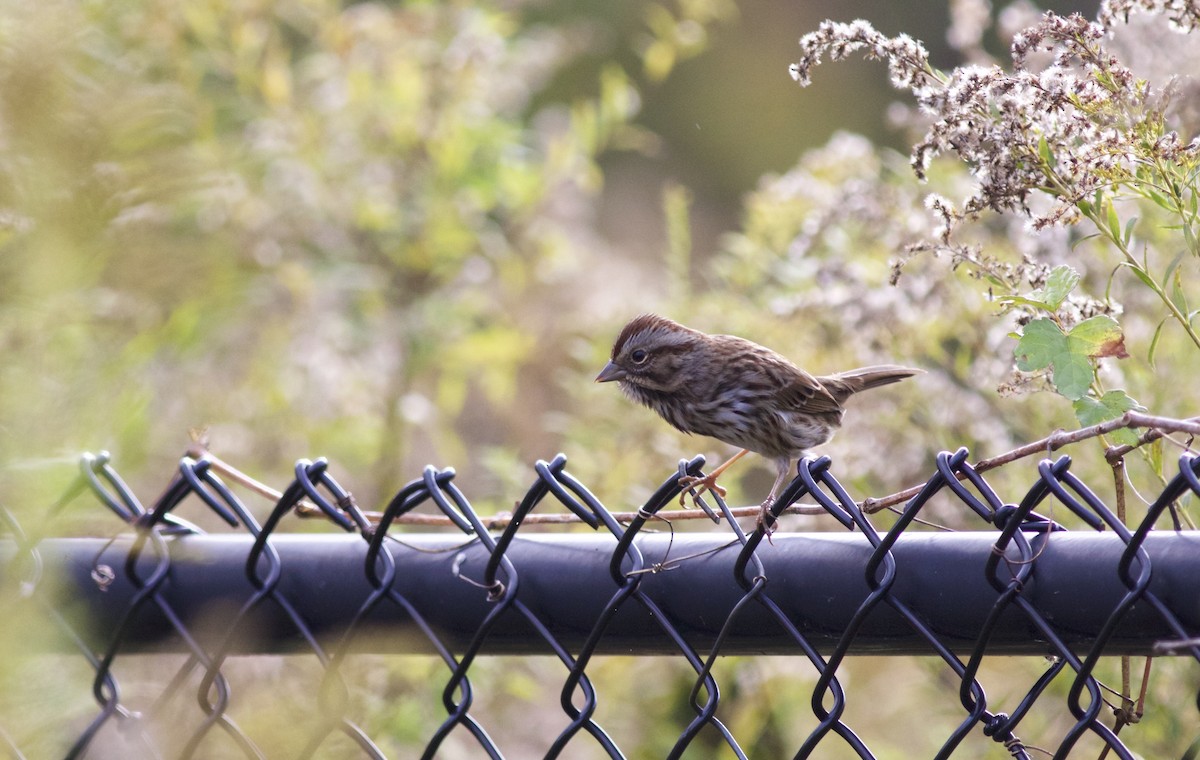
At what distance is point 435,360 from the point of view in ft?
12.9

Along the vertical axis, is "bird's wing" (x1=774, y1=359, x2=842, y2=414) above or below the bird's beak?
above

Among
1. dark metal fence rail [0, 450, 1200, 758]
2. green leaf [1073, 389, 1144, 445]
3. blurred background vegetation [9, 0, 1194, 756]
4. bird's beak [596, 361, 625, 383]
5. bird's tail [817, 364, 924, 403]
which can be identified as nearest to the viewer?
blurred background vegetation [9, 0, 1194, 756]

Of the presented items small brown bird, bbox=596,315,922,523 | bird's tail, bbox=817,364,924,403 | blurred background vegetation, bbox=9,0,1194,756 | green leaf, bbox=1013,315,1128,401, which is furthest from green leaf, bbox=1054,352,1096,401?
small brown bird, bbox=596,315,922,523

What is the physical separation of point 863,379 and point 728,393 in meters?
0.36

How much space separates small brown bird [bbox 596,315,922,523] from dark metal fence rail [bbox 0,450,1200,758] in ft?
3.85

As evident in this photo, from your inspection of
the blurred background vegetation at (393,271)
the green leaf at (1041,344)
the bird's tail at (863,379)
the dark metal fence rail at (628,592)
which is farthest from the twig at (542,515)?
the bird's tail at (863,379)

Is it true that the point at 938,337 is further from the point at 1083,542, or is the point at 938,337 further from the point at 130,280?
the point at 130,280

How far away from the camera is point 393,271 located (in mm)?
4102

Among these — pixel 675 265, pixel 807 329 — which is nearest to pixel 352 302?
pixel 675 265

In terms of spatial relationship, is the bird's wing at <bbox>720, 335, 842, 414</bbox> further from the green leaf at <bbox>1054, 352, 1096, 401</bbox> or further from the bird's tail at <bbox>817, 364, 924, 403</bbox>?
the green leaf at <bbox>1054, 352, 1096, 401</bbox>

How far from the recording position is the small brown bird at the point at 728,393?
286 cm

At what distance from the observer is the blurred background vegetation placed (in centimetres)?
87

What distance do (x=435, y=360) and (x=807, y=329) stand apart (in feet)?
4.69

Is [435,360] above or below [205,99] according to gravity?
below
